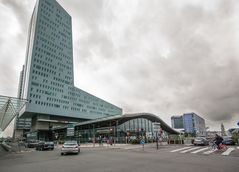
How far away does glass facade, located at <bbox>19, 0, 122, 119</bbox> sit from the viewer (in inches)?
3410

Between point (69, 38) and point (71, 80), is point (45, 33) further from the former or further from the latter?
point (71, 80)

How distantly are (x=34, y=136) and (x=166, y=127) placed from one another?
60.0 metres

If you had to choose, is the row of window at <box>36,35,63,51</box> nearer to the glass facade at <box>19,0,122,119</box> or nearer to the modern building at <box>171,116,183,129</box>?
the glass facade at <box>19,0,122,119</box>

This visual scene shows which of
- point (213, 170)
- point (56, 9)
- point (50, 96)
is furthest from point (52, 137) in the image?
point (213, 170)

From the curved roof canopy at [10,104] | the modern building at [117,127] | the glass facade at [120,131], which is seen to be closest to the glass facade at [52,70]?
the modern building at [117,127]

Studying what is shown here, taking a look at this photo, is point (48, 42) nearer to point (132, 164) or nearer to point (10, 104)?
point (10, 104)

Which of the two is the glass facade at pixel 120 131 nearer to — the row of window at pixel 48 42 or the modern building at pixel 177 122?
the row of window at pixel 48 42

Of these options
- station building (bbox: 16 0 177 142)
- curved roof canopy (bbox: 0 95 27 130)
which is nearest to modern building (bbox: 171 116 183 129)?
station building (bbox: 16 0 177 142)

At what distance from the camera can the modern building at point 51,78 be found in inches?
3415

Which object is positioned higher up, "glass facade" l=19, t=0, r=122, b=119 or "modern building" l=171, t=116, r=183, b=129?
"glass facade" l=19, t=0, r=122, b=119

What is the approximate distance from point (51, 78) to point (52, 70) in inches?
182

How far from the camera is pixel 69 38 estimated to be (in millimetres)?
115250

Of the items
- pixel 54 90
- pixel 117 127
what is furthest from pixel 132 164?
pixel 54 90

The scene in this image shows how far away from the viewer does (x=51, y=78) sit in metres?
95.0
